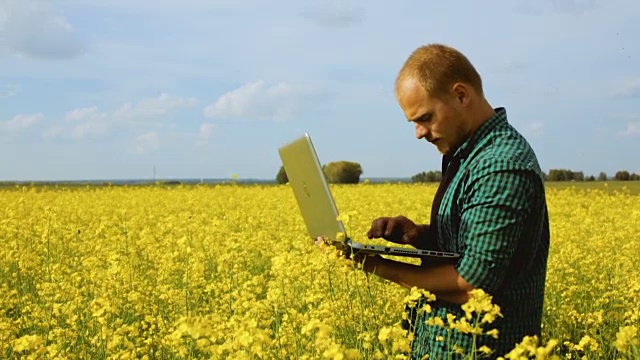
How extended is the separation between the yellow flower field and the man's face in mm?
440

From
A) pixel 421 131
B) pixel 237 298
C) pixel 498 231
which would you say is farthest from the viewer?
pixel 237 298

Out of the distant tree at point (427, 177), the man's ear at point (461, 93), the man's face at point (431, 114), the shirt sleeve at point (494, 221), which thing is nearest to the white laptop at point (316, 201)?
the shirt sleeve at point (494, 221)

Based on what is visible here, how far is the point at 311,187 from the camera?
276 cm

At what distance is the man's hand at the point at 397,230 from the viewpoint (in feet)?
9.25

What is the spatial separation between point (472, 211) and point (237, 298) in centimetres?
210

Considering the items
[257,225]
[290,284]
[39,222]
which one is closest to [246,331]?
[290,284]

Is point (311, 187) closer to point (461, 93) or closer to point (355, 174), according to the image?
point (461, 93)

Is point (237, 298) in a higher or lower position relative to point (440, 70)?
lower

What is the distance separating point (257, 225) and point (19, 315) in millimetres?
4965

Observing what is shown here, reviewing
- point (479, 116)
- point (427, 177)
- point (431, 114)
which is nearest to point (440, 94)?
point (431, 114)

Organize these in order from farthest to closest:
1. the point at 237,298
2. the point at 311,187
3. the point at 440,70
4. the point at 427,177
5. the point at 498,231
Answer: the point at 427,177
the point at 237,298
the point at 311,187
the point at 440,70
the point at 498,231

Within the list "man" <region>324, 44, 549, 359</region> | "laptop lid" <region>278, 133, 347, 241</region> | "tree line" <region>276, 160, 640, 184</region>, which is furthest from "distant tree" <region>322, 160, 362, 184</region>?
"man" <region>324, 44, 549, 359</region>

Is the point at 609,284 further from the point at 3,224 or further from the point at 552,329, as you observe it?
the point at 3,224

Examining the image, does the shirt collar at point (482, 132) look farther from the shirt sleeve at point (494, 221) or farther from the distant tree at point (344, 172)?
the distant tree at point (344, 172)
